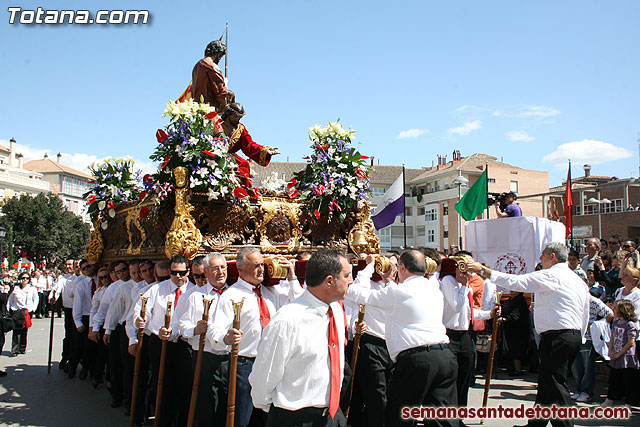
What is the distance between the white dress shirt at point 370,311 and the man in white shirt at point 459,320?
0.94 m

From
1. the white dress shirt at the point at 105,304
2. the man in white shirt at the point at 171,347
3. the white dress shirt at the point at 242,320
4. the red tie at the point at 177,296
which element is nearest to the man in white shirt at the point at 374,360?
the white dress shirt at the point at 242,320

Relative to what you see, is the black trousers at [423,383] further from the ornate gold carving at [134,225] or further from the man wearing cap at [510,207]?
the man wearing cap at [510,207]

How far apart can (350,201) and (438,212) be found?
54.2 m

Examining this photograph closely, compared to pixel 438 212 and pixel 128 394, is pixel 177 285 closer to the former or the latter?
pixel 128 394

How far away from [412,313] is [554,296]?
217 centimetres

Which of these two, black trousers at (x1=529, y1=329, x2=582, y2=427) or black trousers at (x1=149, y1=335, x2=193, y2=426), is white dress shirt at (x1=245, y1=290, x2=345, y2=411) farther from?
black trousers at (x1=529, y1=329, x2=582, y2=427)

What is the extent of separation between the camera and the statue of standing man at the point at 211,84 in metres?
8.07

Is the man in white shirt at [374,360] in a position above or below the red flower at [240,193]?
below

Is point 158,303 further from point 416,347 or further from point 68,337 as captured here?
point 68,337

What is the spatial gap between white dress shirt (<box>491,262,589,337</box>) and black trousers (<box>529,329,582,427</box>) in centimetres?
11

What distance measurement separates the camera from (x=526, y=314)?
1080 cm

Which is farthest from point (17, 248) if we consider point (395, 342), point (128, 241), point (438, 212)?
point (395, 342)

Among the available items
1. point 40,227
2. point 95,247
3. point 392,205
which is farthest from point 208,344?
point 40,227

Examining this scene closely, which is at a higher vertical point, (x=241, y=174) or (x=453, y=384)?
(x=241, y=174)
